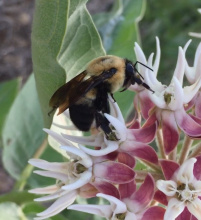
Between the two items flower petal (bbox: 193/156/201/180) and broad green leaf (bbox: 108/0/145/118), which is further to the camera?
broad green leaf (bbox: 108/0/145/118)

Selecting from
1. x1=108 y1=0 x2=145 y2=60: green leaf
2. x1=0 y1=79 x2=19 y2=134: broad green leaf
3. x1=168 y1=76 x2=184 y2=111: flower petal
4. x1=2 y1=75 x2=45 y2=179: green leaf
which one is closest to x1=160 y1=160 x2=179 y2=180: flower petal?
x1=168 y1=76 x2=184 y2=111: flower petal

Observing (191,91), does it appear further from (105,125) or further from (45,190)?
(45,190)

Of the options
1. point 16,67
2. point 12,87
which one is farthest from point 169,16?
point 12,87

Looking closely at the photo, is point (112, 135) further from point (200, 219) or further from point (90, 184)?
point (200, 219)

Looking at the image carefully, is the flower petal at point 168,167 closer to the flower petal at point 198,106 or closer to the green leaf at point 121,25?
the flower petal at point 198,106

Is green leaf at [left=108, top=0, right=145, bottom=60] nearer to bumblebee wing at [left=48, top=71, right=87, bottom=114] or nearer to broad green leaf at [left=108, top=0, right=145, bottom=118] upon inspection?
broad green leaf at [left=108, top=0, right=145, bottom=118]

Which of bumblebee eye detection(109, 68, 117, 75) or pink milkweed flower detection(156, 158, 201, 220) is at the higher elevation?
bumblebee eye detection(109, 68, 117, 75)

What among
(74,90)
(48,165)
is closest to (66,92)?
(74,90)
